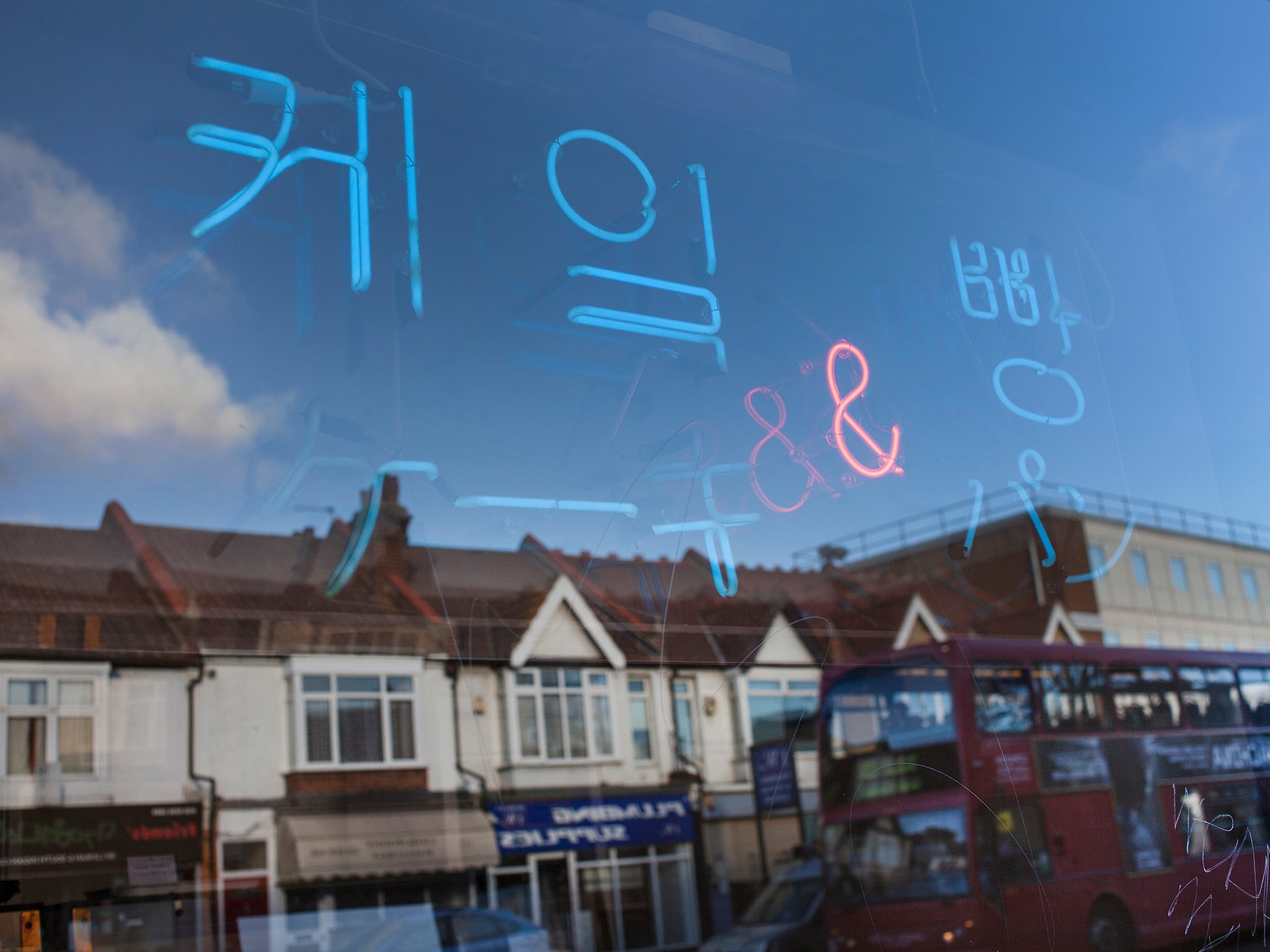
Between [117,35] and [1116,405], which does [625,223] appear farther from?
[1116,405]

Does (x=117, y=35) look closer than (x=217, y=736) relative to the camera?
Yes

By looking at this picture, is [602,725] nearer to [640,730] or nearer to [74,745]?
[640,730]

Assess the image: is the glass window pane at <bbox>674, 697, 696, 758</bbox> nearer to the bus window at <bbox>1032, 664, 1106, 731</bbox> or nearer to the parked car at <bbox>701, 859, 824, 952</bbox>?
the parked car at <bbox>701, 859, 824, 952</bbox>

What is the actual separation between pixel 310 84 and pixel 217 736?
0.96 meters

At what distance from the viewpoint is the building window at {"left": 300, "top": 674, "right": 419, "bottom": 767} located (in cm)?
163

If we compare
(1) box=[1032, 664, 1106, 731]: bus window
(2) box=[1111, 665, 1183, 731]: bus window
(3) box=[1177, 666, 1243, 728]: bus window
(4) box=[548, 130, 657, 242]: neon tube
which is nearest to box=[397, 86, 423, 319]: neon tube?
(4) box=[548, 130, 657, 242]: neon tube

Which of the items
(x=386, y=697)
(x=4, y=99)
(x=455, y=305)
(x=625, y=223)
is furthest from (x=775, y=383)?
(x=4, y=99)

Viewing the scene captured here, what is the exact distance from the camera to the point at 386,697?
1663mm

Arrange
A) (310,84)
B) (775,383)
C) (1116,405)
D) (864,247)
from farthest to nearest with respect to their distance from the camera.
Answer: (1116,405) → (864,247) → (775,383) → (310,84)

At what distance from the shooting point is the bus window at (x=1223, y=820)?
209cm

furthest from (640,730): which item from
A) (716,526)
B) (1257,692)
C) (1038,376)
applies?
(1257,692)

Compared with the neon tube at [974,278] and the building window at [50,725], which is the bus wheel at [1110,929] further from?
the building window at [50,725]

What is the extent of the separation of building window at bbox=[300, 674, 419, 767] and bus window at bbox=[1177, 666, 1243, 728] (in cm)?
168

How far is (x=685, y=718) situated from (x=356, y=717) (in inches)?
22.0
